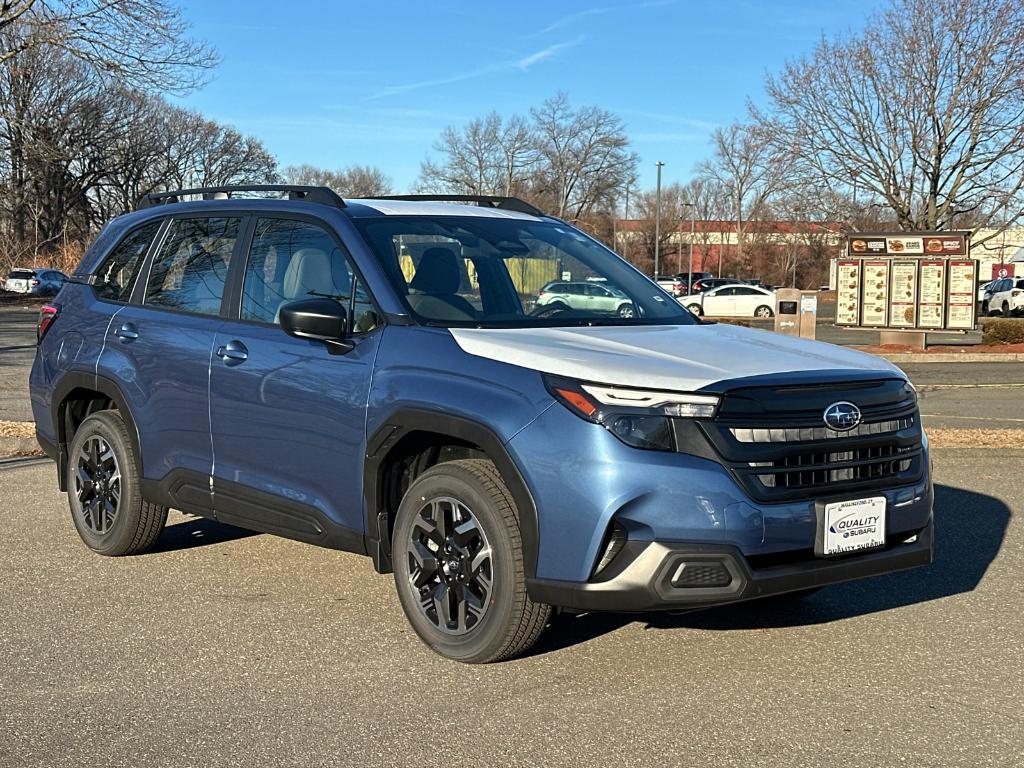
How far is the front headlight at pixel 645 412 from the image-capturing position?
4.09 m

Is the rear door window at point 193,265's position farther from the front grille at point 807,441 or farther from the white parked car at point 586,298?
the front grille at point 807,441

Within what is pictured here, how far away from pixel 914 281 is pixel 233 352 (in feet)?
78.8

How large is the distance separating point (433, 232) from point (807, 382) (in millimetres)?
1931

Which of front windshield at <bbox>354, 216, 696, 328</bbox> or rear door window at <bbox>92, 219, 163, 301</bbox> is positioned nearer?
front windshield at <bbox>354, 216, 696, 328</bbox>

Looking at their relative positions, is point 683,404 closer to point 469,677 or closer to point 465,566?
point 465,566

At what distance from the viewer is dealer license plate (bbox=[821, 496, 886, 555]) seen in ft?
14.1

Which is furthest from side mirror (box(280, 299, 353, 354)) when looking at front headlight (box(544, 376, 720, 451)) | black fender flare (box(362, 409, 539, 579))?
front headlight (box(544, 376, 720, 451))

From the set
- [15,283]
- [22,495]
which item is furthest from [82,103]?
[22,495]

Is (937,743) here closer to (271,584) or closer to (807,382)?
(807,382)

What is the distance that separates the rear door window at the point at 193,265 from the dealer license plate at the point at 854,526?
3.06 m

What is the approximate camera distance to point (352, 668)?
4.59 m

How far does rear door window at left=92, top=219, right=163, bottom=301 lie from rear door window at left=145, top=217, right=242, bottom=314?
19 centimetres

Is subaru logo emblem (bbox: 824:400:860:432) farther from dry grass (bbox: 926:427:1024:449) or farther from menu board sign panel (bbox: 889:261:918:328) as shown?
menu board sign panel (bbox: 889:261:918:328)

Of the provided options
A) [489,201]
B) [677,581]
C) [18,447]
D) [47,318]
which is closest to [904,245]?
[18,447]
